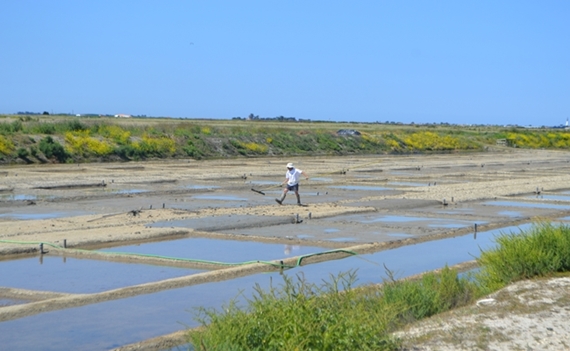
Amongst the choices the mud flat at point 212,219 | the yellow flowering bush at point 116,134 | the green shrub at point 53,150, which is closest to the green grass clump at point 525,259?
the mud flat at point 212,219

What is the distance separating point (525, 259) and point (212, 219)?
9.44m

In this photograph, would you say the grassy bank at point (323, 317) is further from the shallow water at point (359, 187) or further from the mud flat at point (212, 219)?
the shallow water at point (359, 187)

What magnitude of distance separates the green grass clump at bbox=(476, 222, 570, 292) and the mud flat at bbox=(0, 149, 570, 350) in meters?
1.88

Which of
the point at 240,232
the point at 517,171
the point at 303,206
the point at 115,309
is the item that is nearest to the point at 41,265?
the point at 115,309

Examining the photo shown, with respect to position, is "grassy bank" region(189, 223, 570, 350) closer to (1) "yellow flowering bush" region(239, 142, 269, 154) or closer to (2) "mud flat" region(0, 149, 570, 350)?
(2) "mud flat" region(0, 149, 570, 350)

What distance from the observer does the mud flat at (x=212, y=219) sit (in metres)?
12.3

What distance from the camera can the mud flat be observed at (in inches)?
484

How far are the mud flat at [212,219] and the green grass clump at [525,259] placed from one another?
1.88 m

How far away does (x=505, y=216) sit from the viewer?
21500 millimetres

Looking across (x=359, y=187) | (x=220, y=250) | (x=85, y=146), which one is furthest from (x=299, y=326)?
(x=85, y=146)

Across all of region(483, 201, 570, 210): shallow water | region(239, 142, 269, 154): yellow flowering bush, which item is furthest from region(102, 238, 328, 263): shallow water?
region(239, 142, 269, 154): yellow flowering bush

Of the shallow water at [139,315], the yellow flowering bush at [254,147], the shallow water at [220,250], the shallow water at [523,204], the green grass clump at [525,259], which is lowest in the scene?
the yellow flowering bush at [254,147]

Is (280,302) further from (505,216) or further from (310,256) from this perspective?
(505,216)

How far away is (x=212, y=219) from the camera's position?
19578mm
